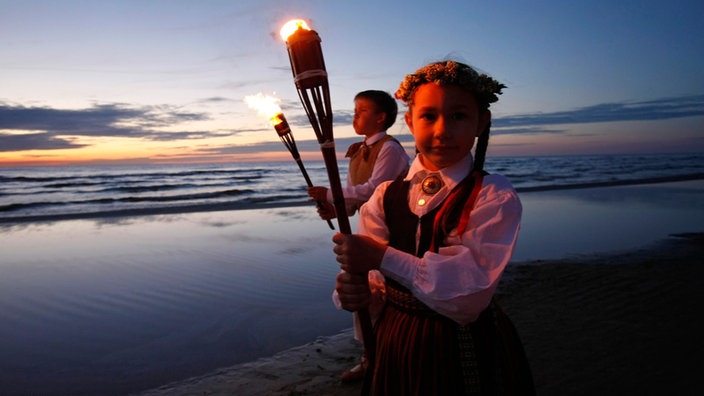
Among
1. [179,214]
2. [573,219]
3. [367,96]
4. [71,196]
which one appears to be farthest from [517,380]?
[71,196]

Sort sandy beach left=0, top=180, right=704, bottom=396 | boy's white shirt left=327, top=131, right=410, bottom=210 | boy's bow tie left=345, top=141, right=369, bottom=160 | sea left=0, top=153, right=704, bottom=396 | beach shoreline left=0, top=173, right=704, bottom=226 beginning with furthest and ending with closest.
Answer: beach shoreline left=0, top=173, right=704, bottom=226 → sea left=0, top=153, right=704, bottom=396 → sandy beach left=0, top=180, right=704, bottom=396 → boy's bow tie left=345, top=141, right=369, bottom=160 → boy's white shirt left=327, top=131, right=410, bottom=210

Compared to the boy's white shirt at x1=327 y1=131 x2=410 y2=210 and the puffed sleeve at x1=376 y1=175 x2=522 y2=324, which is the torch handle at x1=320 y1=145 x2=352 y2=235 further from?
the boy's white shirt at x1=327 y1=131 x2=410 y2=210

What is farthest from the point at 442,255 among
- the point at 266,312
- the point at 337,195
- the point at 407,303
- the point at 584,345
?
the point at 266,312

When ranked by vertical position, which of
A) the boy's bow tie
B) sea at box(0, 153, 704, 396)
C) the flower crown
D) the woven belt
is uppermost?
the flower crown

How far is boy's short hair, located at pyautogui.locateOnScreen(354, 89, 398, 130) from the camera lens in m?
3.56

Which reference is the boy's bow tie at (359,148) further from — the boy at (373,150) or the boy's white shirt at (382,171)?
the boy's white shirt at (382,171)

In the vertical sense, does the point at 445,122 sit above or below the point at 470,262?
above

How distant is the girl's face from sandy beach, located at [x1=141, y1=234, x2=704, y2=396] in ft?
8.29

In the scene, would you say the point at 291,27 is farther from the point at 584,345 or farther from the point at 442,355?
the point at 584,345

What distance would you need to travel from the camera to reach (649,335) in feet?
14.5

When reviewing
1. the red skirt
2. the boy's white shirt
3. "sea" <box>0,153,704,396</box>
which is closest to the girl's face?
the red skirt

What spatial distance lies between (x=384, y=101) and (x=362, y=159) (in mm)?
459

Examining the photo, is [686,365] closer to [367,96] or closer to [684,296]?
[684,296]

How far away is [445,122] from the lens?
1.69 meters
